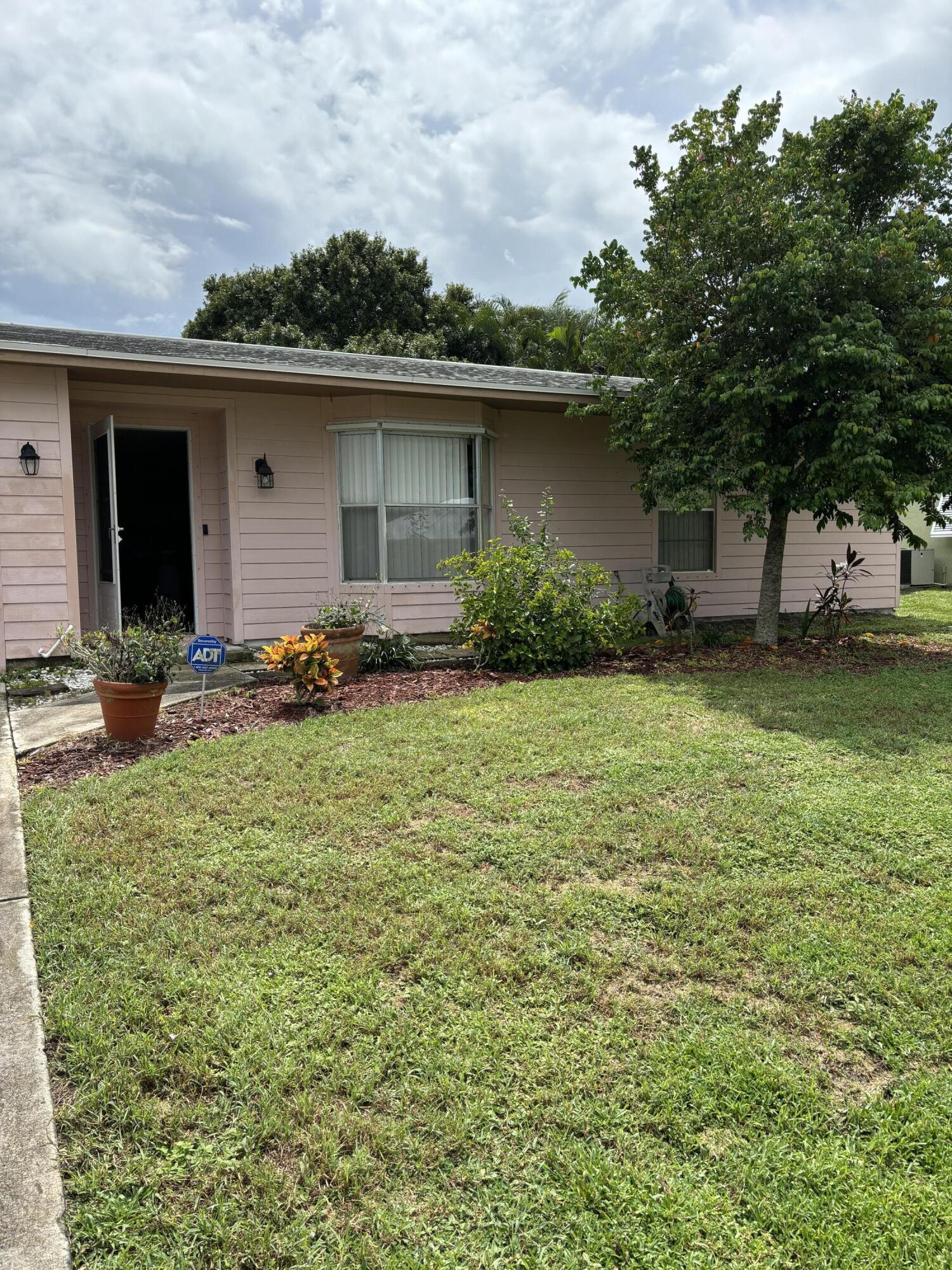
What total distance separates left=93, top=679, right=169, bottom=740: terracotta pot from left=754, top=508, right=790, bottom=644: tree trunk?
6558 millimetres

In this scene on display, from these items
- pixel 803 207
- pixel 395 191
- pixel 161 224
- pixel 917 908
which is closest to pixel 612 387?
pixel 803 207

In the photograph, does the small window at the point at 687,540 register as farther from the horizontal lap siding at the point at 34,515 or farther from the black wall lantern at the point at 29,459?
the black wall lantern at the point at 29,459

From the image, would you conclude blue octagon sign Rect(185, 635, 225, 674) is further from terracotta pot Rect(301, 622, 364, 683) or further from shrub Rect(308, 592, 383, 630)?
shrub Rect(308, 592, 383, 630)

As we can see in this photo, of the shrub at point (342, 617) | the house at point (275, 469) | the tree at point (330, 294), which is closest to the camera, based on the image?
the house at point (275, 469)

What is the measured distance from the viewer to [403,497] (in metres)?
8.77

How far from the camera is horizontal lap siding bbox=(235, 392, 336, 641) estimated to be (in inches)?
327

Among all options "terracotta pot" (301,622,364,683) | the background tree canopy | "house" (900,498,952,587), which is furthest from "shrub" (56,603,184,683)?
the background tree canopy

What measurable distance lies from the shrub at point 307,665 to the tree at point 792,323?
411cm

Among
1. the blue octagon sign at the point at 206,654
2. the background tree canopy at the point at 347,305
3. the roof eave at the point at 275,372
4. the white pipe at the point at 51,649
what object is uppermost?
the background tree canopy at the point at 347,305

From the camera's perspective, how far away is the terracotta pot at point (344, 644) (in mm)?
7035

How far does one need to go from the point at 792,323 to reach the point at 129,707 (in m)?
6.60

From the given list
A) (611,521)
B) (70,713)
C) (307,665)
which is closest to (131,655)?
(307,665)

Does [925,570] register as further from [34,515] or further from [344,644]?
[34,515]

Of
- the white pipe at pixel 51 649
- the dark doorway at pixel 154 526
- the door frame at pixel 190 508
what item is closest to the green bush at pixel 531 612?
the door frame at pixel 190 508
